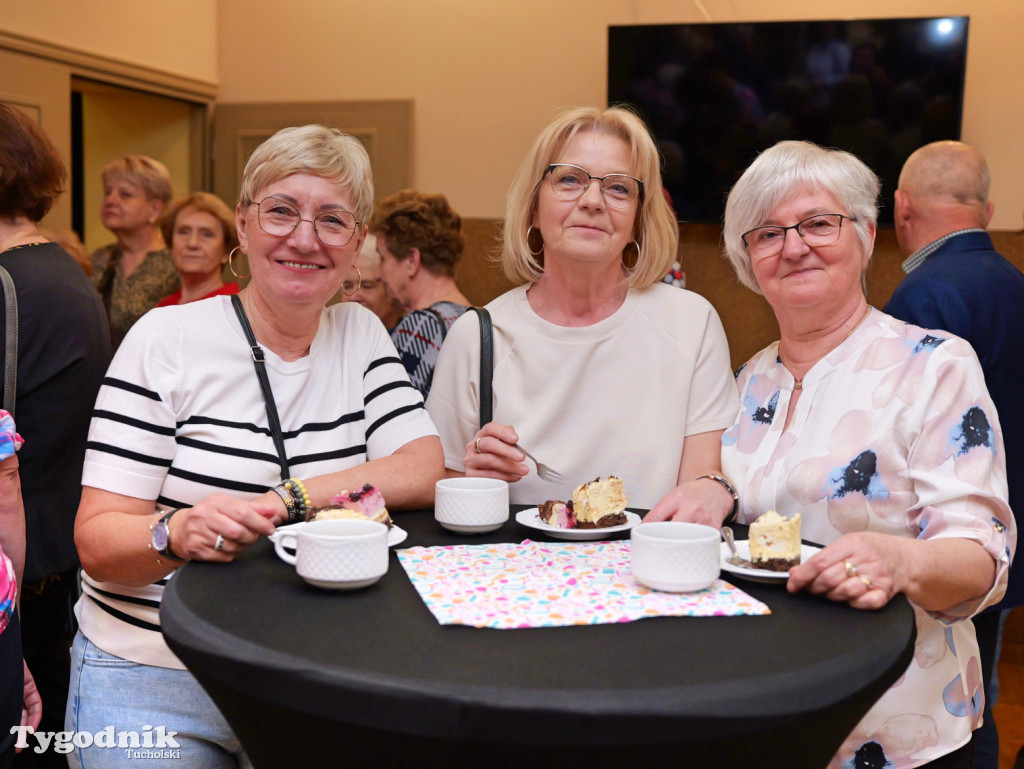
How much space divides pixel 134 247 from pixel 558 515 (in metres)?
3.92

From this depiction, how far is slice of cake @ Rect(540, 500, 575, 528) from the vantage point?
1.56m

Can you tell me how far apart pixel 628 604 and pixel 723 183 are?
171 inches

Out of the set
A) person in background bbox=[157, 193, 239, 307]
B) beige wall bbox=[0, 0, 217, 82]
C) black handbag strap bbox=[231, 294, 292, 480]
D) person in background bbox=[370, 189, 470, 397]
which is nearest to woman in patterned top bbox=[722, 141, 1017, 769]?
black handbag strap bbox=[231, 294, 292, 480]

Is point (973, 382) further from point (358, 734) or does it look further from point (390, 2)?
point (390, 2)

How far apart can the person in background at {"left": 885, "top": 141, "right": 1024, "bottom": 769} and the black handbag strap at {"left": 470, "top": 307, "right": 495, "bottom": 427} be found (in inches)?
55.0

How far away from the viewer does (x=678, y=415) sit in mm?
1962

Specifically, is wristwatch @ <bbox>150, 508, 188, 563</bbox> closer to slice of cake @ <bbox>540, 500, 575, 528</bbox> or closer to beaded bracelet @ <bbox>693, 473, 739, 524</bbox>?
slice of cake @ <bbox>540, 500, 575, 528</bbox>

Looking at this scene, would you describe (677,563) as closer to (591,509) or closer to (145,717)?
(591,509)

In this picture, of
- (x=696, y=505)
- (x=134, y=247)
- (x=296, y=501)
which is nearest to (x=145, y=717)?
(x=296, y=501)

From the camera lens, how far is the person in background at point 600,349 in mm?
1967

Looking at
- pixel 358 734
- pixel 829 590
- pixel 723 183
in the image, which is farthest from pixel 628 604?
pixel 723 183

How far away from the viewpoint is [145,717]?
156 cm

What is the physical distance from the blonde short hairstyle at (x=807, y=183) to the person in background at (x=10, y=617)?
1417 mm

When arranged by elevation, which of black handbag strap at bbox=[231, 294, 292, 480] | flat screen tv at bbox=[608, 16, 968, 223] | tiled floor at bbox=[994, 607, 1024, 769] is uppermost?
flat screen tv at bbox=[608, 16, 968, 223]
